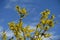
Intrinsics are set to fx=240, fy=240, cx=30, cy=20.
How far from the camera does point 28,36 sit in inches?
457

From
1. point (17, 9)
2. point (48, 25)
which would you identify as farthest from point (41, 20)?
point (17, 9)

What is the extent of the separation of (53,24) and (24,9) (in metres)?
1.58

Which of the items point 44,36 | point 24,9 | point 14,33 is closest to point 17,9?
point 24,9

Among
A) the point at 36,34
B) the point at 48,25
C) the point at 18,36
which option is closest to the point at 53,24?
the point at 48,25

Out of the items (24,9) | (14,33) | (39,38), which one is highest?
(24,9)

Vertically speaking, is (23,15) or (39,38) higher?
(23,15)

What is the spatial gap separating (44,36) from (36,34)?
1.35ft

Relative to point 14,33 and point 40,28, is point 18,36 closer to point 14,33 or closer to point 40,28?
point 14,33

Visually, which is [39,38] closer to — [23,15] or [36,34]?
[36,34]

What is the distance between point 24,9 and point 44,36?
1619mm

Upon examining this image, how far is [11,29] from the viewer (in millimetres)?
11680

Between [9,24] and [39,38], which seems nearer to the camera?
[39,38]

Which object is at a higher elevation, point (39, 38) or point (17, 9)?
point (17, 9)

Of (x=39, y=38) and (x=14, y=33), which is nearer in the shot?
(x=39, y=38)
